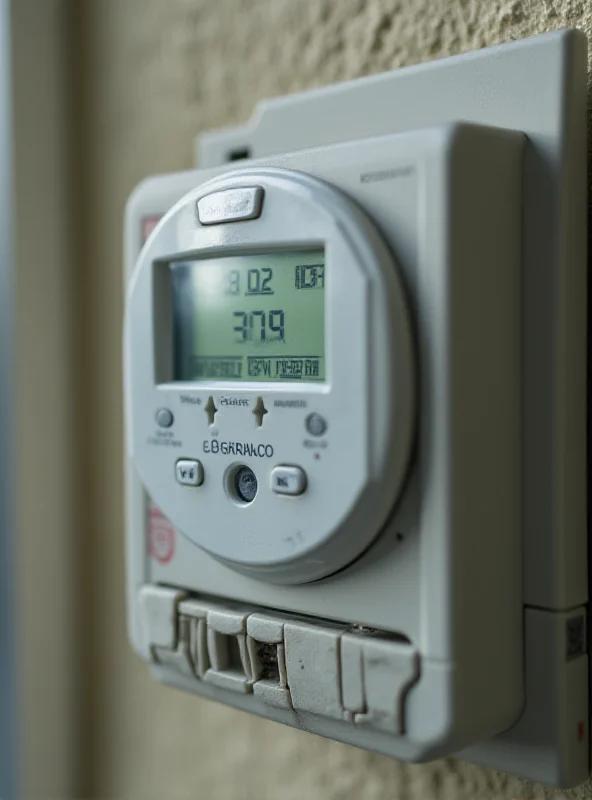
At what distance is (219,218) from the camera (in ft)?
1.26

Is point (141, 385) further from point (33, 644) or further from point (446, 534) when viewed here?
point (33, 644)

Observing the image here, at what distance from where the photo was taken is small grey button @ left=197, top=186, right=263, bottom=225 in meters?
0.37

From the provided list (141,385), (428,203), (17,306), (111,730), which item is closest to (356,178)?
(428,203)

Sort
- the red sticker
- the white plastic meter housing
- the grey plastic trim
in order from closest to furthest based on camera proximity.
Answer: the white plastic meter housing
the red sticker
the grey plastic trim

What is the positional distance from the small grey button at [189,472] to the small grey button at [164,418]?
0.06ft

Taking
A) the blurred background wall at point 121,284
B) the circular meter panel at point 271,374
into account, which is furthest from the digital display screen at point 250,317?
the blurred background wall at point 121,284

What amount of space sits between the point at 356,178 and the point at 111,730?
435 millimetres

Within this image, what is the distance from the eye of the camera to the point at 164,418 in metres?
0.41

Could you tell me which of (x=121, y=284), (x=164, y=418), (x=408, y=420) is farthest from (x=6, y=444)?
(x=408, y=420)

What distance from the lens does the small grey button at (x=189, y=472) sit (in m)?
0.40

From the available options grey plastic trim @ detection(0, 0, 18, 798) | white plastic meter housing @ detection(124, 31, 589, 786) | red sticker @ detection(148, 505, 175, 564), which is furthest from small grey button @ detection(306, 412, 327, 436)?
grey plastic trim @ detection(0, 0, 18, 798)

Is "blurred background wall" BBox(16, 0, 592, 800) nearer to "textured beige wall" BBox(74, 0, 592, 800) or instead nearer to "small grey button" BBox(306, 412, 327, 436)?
"textured beige wall" BBox(74, 0, 592, 800)

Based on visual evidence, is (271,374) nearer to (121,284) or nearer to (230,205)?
(230,205)

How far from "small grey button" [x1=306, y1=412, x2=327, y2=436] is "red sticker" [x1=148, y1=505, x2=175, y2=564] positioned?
12 centimetres
